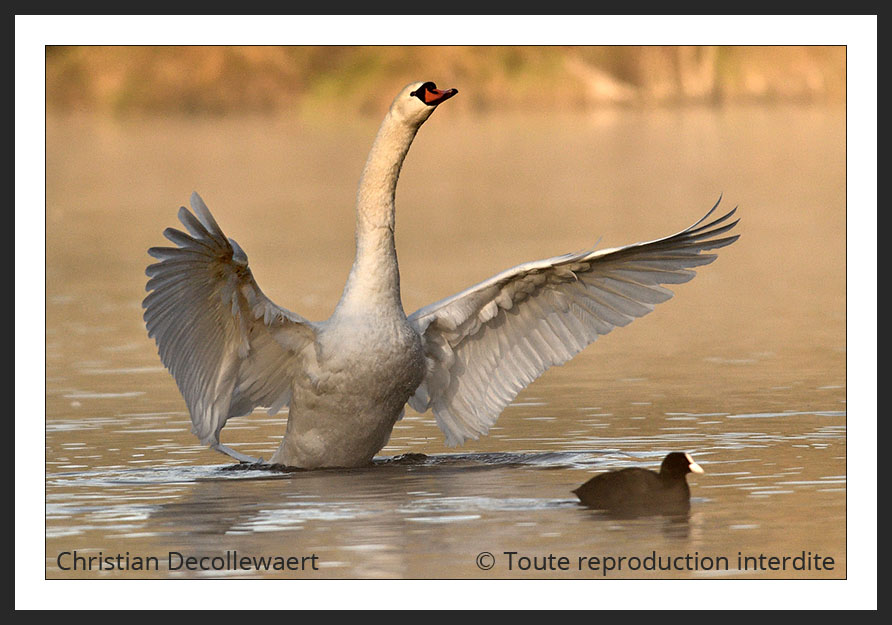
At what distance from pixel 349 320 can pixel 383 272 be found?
1.43ft

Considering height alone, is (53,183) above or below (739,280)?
above

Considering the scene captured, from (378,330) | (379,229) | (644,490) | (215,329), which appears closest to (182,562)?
(215,329)

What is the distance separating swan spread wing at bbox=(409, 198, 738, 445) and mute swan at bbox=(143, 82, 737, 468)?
0.01 meters

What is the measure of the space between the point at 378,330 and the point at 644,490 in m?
2.33

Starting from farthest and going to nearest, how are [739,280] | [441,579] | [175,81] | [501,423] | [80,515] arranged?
[175,81] → [739,280] → [501,423] → [80,515] → [441,579]

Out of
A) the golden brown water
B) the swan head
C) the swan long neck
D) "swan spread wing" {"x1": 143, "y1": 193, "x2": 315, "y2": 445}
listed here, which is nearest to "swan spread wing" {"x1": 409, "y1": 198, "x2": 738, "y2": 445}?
the golden brown water

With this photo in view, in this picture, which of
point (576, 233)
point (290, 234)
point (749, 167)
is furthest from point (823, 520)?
point (749, 167)

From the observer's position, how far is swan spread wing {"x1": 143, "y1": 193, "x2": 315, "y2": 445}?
1179 centimetres

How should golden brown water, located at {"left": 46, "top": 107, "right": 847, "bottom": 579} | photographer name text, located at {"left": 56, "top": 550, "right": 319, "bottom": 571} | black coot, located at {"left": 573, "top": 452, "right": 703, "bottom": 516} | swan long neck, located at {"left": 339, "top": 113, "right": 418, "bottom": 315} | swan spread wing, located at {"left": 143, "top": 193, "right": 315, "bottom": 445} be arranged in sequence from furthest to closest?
swan long neck, located at {"left": 339, "top": 113, "right": 418, "bottom": 315} → swan spread wing, located at {"left": 143, "top": 193, "right": 315, "bottom": 445} → black coot, located at {"left": 573, "top": 452, "right": 703, "bottom": 516} → golden brown water, located at {"left": 46, "top": 107, "right": 847, "bottom": 579} → photographer name text, located at {"left": 56, "top": 550, "right": 319, "bottom": 571}

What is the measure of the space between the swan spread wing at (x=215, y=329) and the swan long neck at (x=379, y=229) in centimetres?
50

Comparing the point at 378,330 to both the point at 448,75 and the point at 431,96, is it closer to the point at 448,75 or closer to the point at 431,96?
the point at 431,96

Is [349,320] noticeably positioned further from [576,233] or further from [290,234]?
[290,234]

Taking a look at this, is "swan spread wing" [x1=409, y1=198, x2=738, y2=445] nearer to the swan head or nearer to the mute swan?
the mute swan

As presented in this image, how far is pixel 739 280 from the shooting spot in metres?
24.0
